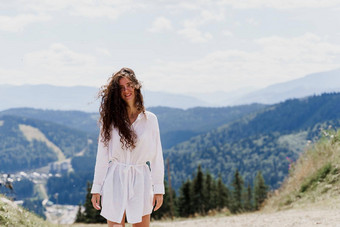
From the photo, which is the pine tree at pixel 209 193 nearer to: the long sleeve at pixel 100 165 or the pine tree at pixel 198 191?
the pine tree at pixel 198 191

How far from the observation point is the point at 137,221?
3.57m

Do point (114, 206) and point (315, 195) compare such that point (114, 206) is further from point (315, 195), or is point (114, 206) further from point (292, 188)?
point (292, 188)

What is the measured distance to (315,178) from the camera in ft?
38.3

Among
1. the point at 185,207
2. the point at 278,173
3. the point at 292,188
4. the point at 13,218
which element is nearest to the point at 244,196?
the point at 185,207

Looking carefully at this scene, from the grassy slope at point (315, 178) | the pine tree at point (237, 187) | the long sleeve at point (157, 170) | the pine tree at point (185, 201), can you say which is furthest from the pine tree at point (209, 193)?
the long sleeve at point (157, 170)

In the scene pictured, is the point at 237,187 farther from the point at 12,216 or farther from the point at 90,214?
the point at 12,216

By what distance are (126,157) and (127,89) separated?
2.01 feet

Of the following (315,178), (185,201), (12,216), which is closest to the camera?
(12,216)

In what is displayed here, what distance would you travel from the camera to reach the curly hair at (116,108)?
364 cm

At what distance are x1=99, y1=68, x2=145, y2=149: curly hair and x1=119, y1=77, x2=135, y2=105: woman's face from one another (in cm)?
2

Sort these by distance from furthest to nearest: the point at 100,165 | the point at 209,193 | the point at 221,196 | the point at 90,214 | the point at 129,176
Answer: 1. the point at 221,196
2. the point at 209,193
3. the point at 90,214
4. the point at 100,165
5. the point at 129,176

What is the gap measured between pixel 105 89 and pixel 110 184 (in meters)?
0.86

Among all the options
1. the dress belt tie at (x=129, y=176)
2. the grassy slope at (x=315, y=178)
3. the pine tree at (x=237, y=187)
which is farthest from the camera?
the pine tree at (x=237, y=187)

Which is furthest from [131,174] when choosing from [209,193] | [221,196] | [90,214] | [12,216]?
[221,196]
